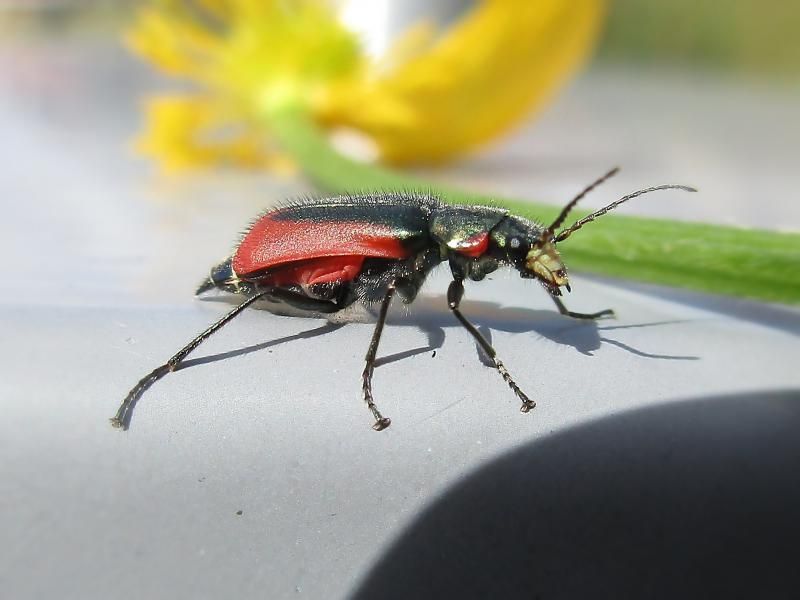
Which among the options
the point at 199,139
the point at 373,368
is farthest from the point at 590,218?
the point at 199,139

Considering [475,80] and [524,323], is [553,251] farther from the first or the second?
[475,80]

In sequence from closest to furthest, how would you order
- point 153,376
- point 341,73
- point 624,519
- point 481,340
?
point 624,519
point 153,376
point 481,340
point 341,73

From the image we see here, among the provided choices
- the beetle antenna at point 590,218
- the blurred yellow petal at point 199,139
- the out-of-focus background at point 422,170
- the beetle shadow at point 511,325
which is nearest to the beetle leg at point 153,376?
the out-of-focus background at point 422,170

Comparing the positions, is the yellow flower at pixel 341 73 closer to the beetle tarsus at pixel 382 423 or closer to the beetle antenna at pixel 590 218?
the beetle antenna at pixel 590 218

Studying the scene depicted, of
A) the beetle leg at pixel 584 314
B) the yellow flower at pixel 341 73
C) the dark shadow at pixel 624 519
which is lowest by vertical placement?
the dark shadow at pixel 624 519

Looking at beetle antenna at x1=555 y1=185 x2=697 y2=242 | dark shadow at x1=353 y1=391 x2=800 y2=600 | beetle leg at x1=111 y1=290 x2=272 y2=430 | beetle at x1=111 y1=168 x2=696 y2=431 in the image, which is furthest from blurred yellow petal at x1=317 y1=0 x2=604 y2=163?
dark shadow at x1=353 y1=391 x2=800 y2=600

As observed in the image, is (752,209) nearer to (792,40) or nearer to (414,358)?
(414,358)

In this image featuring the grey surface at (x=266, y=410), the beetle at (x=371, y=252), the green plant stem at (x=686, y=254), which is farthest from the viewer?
the beetle at (x=371, y=252)

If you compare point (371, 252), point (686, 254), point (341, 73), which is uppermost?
point (341, 73)
